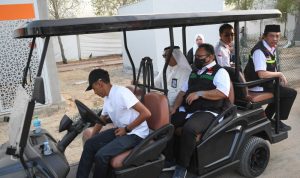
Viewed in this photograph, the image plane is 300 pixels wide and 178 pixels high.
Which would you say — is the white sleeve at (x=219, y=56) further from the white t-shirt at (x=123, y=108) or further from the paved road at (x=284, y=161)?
the white t-shirt at (x=123, y=108)

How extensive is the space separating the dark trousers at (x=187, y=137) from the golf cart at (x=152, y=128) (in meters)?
0.07

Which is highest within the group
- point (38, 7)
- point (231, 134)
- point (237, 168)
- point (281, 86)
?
point (38, 7)

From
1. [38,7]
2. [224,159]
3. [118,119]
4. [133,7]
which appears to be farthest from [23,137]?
[133,7]

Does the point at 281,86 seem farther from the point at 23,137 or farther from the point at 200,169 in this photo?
the point at 23,137

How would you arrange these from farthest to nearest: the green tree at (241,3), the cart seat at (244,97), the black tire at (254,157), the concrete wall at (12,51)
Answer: the green tree at (241,3)
the concrete wall at (12,51)
the cart seat at (244,97)
the black tire at (254,157)

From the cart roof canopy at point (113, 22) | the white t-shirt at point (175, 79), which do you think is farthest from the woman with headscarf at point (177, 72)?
the cart roof canopy at point (113, 22)

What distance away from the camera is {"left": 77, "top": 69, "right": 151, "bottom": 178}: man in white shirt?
291 cm

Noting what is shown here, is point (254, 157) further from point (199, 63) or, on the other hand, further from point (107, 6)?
point (107, 6)

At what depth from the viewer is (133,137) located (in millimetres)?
3023

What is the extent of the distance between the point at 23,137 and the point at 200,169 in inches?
67.9

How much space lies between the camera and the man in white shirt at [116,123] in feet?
9.54

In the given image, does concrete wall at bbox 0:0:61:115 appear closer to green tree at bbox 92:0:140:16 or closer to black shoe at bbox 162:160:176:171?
black shoe at bbox 162:160:176:171

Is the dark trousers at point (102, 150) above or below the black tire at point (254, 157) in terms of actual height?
above

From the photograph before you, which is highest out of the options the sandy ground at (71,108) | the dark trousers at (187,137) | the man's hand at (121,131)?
the man's hand at (121,131)
